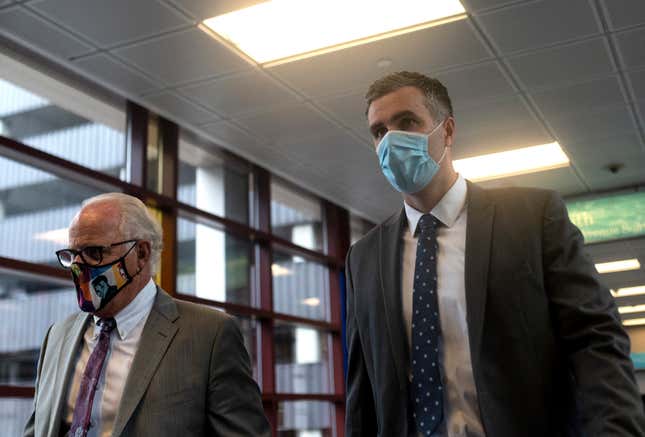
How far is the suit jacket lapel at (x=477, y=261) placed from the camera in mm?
1485

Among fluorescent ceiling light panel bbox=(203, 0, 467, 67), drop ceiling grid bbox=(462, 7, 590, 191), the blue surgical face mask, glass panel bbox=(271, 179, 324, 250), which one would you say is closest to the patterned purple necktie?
the blue surgical face mask

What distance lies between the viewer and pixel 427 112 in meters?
1.75

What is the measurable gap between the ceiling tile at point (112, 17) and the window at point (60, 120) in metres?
0.52

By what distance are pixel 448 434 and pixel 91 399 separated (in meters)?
0.91

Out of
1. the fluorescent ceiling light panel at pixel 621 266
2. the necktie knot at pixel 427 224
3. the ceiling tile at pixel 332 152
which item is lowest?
the necktie knot at pixel 427 224

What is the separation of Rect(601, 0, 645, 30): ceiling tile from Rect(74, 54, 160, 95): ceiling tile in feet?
8.65

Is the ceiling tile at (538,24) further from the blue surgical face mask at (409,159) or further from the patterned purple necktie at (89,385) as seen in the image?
the patterned purple necktie at (89,385)

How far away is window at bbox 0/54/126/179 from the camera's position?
13.2 ft

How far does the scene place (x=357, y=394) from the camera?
1.75m

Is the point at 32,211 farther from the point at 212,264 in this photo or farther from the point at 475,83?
the point at 475,83

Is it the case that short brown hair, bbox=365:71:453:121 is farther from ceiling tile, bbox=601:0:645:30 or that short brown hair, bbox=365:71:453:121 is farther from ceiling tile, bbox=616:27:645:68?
ceiling tile, bbox=616:27:645:68

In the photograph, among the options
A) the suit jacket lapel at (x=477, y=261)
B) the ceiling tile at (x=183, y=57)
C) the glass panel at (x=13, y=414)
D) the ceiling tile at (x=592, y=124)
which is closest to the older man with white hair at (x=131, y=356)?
the suit jacket lapel at (x=477, y=261)

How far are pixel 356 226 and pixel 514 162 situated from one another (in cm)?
209

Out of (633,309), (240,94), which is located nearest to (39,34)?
(240,94)
